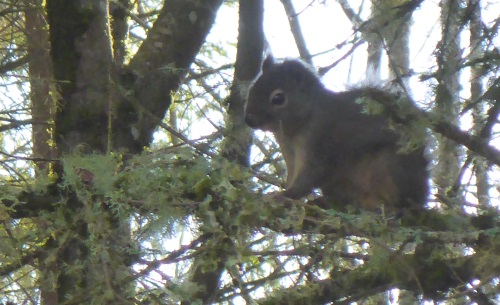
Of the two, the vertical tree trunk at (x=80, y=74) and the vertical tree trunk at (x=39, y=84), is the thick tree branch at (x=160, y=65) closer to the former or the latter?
the vertical tree trunk at (x=80, y=74)

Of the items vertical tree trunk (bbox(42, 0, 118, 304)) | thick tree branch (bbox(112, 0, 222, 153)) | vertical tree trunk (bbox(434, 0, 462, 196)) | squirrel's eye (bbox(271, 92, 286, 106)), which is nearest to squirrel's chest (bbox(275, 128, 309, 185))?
squirrel's eye (bbox(271, 92, 286, 106))

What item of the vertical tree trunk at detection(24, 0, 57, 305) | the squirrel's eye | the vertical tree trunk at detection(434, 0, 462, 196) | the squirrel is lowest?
the vertical tree trunk at detection(434, 0, 462, 196)

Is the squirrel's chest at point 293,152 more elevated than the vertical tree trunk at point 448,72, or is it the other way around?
the squirrel's chest at point 293,152

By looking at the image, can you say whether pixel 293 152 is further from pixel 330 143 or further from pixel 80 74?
pixel 80 74

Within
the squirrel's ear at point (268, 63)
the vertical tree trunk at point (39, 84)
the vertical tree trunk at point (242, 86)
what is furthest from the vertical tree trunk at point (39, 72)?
the squirrel's ear at point (268, 63)

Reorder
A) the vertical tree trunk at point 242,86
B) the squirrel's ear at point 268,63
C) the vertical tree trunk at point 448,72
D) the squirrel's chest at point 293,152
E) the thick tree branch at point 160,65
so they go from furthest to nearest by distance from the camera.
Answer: the squirrel's ear at point 268,63 < the squirrel's chest at point 293,152 < the thick tree branch at point 160,65 < the vertical tree trunk at point 242,86 < the vertical tree trunk at point 448,72

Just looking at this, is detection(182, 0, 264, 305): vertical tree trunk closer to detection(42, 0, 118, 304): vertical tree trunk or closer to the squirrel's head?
the squirrel's head

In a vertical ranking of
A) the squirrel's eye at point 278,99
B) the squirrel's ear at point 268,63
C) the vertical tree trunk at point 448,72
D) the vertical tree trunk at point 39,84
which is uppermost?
the vertical tree trunk at point 39,84

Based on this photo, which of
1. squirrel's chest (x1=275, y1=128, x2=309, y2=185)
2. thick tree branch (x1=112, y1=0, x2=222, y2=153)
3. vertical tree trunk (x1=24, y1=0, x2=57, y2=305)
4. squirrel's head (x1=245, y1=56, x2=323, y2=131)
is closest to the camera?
thick tree branch (x1=112, y1=0, x2=222, y2=153)

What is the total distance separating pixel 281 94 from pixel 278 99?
31mm

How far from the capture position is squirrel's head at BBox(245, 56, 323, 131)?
376 centimetres

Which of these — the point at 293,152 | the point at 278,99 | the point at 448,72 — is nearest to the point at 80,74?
the point at 278,99

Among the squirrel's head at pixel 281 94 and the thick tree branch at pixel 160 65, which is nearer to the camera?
the thick tree branch at pixel 160 65

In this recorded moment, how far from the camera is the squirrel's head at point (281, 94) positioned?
148 inches
